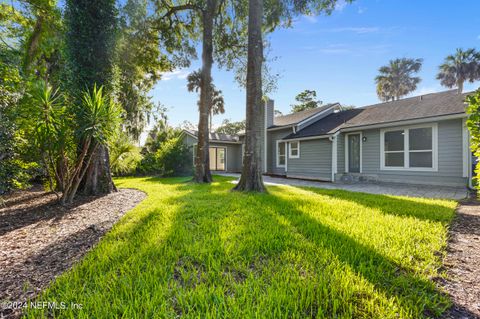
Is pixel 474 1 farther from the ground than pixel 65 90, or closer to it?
farther from the ground

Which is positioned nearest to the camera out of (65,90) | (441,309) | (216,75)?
(441,309)

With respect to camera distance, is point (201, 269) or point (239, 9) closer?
point (201, 269)

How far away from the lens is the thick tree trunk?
20.9ft

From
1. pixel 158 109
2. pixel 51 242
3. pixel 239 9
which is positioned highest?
pixel 239 9

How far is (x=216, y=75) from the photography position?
12.4 metres

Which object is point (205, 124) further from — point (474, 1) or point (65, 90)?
point (474, 1)

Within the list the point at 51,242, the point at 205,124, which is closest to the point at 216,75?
the point at 205,124

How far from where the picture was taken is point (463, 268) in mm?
2262

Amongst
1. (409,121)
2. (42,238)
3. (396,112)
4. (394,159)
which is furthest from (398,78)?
(42,238)

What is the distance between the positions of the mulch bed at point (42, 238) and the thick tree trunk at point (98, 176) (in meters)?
0.81

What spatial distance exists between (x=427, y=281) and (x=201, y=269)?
2.10 meters

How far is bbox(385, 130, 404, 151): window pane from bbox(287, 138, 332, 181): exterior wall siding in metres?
2.49

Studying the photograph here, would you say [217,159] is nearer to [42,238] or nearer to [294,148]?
[294,148]

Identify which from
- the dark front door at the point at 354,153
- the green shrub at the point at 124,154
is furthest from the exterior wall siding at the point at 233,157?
the dark front door at the point at 354,153
